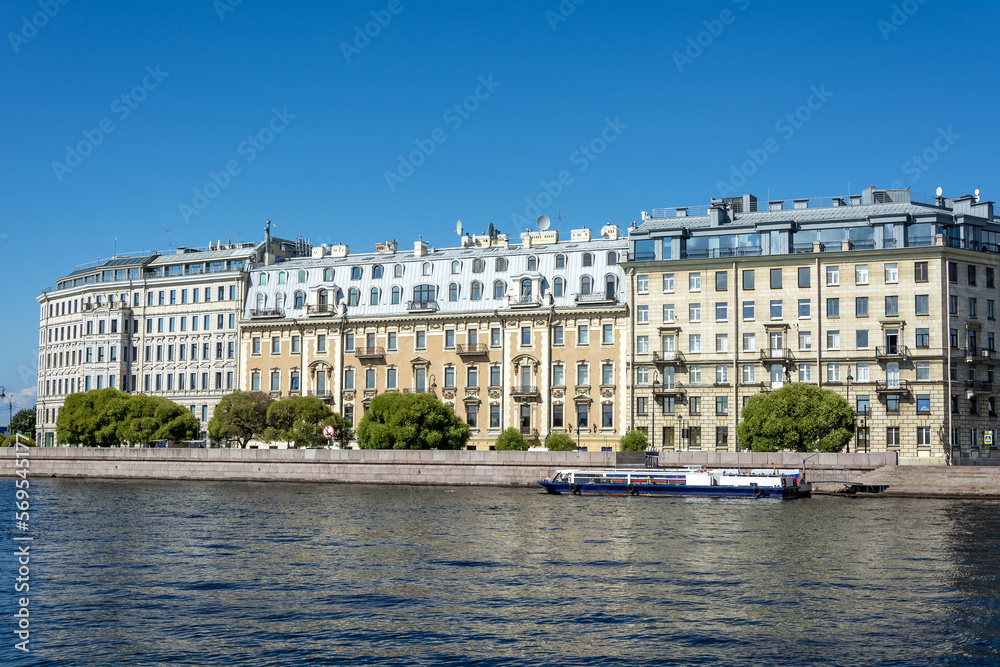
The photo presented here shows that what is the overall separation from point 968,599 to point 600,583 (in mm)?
9719

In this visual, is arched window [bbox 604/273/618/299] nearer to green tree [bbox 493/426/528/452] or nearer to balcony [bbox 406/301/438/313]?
green tree [bbox 493/426/528/452]

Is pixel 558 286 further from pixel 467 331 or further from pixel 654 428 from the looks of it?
pixel 654 428

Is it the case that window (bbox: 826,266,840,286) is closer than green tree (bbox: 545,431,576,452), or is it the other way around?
window (bbox: 826,266,840,286)

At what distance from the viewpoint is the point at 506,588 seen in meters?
34.0

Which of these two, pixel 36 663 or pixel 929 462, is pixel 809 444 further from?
pixel 36 663

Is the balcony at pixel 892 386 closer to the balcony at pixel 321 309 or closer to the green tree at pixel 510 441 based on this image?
the green tree at pixel 510 441

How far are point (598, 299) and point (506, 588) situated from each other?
2486 inches

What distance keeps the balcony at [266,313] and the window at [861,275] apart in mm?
48807

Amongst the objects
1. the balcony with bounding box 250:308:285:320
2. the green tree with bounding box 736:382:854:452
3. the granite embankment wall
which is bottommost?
the granite embankment wall

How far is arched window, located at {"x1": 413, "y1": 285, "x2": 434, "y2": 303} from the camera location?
104 m

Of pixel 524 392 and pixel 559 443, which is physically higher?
pixel 524 392

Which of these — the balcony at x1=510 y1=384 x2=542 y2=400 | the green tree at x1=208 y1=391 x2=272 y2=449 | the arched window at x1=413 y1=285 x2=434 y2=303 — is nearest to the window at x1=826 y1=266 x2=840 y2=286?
the balcony at x1=510 y1=384 x2=542 y2=400

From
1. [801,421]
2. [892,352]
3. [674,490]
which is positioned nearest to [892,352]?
[892,352]

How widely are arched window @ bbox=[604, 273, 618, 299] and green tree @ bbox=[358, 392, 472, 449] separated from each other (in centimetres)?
1605
